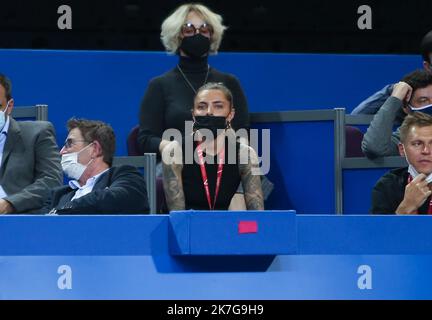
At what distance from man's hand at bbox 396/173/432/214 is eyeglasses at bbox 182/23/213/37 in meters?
1.41

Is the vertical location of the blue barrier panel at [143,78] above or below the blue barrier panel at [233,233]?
above

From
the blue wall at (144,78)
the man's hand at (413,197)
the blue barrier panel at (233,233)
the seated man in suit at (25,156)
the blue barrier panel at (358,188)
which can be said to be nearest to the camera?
the blue barrier panel at (233,233)

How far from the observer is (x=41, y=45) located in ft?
19.1

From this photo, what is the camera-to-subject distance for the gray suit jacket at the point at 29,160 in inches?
170

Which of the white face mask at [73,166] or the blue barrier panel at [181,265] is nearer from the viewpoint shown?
the blue barrier panel at [181,265]

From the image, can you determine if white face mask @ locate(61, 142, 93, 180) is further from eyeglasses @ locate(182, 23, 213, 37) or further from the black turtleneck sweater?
eyeglasses @ locate(182, 23, 213, 37)

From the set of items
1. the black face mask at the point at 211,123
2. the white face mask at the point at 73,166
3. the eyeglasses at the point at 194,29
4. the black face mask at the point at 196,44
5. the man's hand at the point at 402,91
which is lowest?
the white face mask at the point at 73,166

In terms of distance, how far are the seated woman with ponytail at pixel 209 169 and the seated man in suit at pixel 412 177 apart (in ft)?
1.73

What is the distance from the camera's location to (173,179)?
4.06m

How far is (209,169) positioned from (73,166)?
1.57 ft

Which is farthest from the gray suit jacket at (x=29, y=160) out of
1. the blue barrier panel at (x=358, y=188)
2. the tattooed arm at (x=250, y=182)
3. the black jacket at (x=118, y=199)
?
the blue barrier panel at (x=358, y=188)

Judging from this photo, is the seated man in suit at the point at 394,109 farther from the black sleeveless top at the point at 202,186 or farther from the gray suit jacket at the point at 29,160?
the gray suit jacket at the point at 29,160

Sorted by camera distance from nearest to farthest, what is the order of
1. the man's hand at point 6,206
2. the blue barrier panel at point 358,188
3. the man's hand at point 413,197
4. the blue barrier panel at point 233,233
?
1. the blue barrier panel at point 233,233
2. the man's hand at point 413,197
3. the man's hand at point 6,206
4. the blue barrier panel at point 358,188
